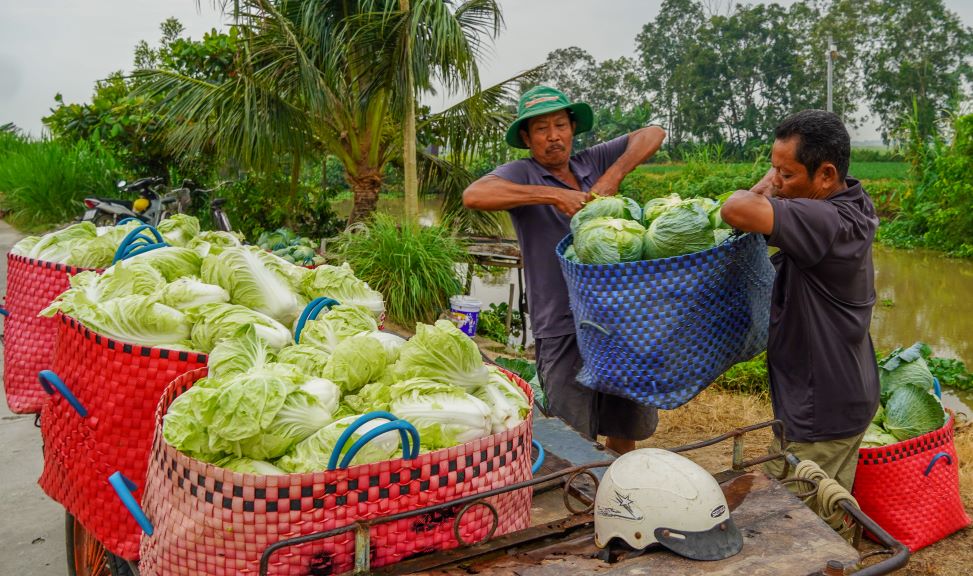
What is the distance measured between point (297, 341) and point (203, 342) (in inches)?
11.2

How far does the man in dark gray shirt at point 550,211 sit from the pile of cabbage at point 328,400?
4.35 feet

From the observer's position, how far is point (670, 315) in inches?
90.5

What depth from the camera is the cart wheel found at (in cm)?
268

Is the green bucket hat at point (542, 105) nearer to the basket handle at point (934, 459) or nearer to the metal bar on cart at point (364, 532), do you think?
the metal bar on cart at point (364, 532)

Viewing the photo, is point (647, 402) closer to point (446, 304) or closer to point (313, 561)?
point (313, 561)

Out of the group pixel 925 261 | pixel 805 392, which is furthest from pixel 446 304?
pixel 925 261

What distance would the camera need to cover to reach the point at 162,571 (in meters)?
1.56

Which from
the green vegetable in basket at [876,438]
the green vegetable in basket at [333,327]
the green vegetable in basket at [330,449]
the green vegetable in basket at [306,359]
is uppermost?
the green vegetable in basket at [333,327]

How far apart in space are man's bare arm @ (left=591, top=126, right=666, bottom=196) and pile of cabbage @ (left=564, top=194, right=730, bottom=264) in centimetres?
71

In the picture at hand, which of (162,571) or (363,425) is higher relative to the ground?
(363,425)

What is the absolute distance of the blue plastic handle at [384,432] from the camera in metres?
1.44

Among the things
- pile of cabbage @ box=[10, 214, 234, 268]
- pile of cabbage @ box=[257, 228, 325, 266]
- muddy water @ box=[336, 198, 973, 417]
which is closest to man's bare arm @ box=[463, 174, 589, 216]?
pile of cabbage @ box=[10, 214, 234, 268]

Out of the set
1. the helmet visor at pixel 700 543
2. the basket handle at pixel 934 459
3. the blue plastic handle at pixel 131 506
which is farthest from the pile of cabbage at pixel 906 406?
the blue plastic handle at pixel 131 506

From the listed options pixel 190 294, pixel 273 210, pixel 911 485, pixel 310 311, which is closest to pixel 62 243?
pixel 190 294
